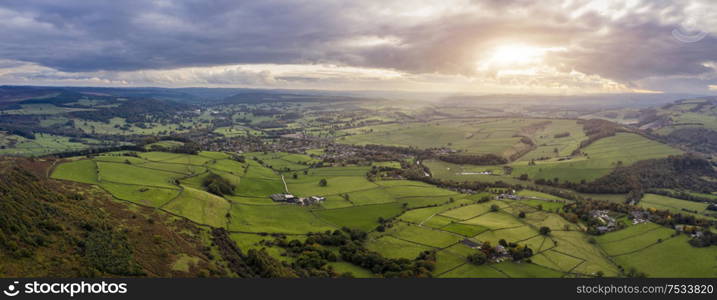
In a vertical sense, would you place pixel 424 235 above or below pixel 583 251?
above

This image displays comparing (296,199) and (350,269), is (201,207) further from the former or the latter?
(350,269)

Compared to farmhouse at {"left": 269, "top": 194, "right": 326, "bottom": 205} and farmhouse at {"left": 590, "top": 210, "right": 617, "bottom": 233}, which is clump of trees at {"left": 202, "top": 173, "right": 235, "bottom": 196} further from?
farmhouse at {"left": 590, "top": 210, "right": 617, "bottom": 233}

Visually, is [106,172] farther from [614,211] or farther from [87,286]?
[614,211]

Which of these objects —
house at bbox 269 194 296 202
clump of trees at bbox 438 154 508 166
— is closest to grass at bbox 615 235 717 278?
house at bbox 269 194 296 202

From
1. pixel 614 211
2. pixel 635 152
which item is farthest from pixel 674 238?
pixel 635 152

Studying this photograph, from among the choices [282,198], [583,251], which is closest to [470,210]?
[583,251]

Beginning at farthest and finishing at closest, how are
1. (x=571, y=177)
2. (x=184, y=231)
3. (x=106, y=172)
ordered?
(x=571, y=177)
(x=106, y=172)
(x=184, y=231)
